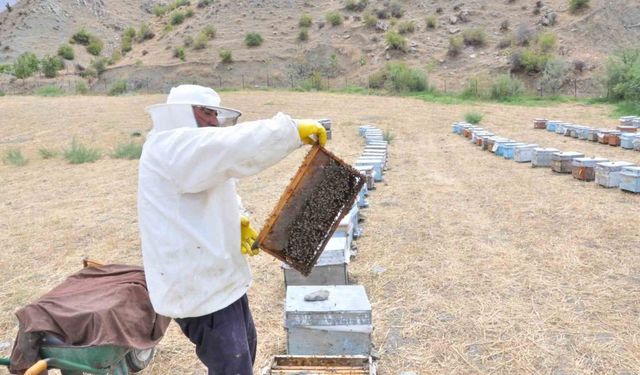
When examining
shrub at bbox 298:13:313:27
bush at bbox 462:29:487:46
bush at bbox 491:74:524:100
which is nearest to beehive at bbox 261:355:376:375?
bush at bbox 491:74:524:100

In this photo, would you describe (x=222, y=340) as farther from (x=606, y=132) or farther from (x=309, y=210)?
(x=606, y=132)

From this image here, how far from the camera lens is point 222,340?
2441 mm

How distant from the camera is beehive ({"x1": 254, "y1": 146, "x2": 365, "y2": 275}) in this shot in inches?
107

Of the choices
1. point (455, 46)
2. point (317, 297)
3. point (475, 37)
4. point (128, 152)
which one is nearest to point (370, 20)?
point (455, 46)

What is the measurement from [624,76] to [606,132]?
11.4 metres

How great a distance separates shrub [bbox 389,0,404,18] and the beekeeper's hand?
4463cm

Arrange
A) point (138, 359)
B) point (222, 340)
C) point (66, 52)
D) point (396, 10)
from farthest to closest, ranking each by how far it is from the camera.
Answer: point (66, 52), point (396, 10), point (138, 359), point (222, 340)

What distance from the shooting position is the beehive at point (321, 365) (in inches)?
132

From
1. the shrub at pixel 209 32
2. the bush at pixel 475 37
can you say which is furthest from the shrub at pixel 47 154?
the shrub at pixel 209 32

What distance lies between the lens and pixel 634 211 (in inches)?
282

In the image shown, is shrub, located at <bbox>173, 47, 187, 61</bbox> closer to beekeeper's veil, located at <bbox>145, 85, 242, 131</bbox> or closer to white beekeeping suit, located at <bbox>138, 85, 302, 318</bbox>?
beekeeper's veil, located at <bbox>145, 85, 242, 131</bbox>

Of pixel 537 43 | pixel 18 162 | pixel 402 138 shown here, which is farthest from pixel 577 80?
pixel 18 162

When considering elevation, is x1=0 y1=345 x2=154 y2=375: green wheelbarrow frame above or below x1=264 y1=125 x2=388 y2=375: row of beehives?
above

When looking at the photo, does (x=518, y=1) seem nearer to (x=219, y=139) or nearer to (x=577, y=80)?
(x=577, y=80)
